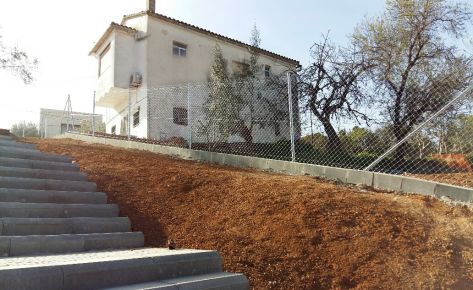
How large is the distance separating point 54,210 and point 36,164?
194 cm

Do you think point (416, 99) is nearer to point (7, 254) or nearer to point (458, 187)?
point (458, 187)

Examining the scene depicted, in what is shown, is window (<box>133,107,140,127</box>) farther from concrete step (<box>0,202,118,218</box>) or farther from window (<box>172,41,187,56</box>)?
concrete step (<box>0,202,118,218</box>)

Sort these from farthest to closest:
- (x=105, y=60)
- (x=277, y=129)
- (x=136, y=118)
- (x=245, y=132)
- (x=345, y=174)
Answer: (x=105, y=60)
(x=136, y=118)
(x=245, y=132)
(x=277, y=129)
(x=345, y=174)

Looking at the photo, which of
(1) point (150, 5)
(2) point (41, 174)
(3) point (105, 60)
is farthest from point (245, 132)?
(3) point (105, 60)

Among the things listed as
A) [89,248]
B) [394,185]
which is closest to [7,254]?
[89,248]

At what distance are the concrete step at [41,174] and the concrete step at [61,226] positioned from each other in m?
1.58

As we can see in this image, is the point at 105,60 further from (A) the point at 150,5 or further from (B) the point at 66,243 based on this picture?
(B) the point at 66,243

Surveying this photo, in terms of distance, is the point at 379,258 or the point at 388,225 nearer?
the point at 379,258

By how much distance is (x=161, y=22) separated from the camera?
19.8 m

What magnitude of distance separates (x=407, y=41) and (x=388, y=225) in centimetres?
1210

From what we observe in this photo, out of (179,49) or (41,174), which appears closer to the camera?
(41,174)

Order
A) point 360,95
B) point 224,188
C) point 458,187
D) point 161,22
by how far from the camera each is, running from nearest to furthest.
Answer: point 458,187
point 224,188
point 360,95
point 161,22

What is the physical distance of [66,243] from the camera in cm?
411

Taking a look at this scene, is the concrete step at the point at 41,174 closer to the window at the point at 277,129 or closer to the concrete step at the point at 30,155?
the concrete step at the point at 30,155
